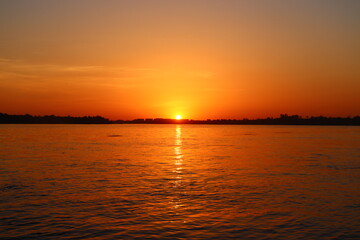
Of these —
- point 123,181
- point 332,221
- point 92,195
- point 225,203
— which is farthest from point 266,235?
point 123,181

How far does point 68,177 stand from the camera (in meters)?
29.6

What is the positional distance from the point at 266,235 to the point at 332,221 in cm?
449

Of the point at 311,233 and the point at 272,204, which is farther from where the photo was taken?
the point at 272,204

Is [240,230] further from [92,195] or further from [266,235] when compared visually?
[92,195]

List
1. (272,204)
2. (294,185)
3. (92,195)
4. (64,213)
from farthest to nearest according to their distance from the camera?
(294,185), (92,195), (272,204), (64,213)

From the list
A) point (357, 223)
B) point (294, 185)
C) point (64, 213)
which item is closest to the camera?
point (357, 223)

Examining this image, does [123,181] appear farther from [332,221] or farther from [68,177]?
[332,221]

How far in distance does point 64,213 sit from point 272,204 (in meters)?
11.7

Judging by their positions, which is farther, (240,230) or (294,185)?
(294,185)

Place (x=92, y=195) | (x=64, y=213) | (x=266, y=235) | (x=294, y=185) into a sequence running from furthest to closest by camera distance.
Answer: (x=294, y=185) → (x=92, y=195) → (x=64, y=213) → (x=266, y=235)

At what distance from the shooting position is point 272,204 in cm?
2044

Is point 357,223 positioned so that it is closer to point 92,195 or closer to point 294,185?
point 294,185

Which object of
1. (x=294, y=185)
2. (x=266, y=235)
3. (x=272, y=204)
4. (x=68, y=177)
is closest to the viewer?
(x=266, y=235)

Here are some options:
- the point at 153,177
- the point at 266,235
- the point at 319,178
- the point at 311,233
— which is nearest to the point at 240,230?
the point at 266,235
